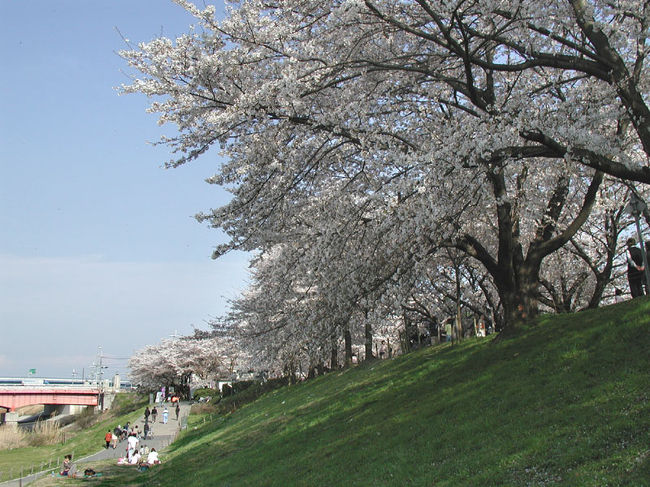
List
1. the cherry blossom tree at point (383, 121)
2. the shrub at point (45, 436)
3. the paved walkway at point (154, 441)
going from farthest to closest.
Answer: the shrub at point (45, 436), the paved walkway at point (154, 441), the cherry blossom tree at point (383, 121)

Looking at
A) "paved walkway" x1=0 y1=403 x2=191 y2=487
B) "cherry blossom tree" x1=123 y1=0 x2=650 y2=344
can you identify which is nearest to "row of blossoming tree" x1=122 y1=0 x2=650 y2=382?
"cherry blossom tree" x1=123 y1=0 x2=650 y2=344

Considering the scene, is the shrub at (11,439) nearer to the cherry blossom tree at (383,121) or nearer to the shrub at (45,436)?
the shrub at (45,436)

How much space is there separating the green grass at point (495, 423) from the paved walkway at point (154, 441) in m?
11.9

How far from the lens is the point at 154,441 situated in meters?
35.8

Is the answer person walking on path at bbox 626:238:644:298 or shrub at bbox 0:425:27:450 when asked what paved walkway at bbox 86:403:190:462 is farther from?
person walking on path at bbox 626:238:644:298

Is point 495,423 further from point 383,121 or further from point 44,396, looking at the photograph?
point 44,396

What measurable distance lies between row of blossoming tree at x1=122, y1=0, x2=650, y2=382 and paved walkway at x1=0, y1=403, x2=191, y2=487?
701 inches

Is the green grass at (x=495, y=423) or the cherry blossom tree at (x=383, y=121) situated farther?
the cherry blossom tree at (x=383, y=121)

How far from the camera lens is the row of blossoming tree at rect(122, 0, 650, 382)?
9680 mm

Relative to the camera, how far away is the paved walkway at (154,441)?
25.1m

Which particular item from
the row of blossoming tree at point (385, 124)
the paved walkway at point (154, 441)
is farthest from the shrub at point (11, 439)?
the row of blossoming tree at point (385, 124)

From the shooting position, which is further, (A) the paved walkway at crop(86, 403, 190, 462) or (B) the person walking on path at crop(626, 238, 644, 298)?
(A) the paved walkway at crop(86, 403, 190, 462)

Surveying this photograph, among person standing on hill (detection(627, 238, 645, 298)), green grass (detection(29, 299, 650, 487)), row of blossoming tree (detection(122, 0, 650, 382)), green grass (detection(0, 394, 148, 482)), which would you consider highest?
row of blossoming tree (detection(122, 0, 650, 382))

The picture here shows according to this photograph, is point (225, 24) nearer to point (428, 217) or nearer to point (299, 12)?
point (299, 12)
